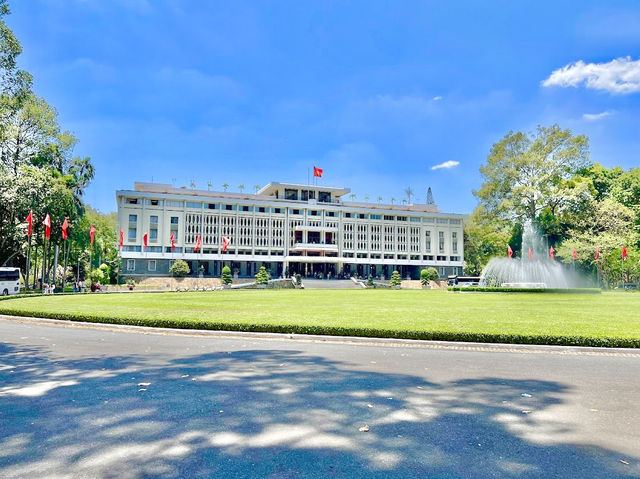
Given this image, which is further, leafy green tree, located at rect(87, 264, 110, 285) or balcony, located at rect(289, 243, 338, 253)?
balcony, located at rect(289, 243, 338, 253)

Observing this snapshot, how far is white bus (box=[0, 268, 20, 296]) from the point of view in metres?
35.2

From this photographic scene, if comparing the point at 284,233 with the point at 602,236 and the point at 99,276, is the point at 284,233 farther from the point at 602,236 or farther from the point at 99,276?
the point at 602,236

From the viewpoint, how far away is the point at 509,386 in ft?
21.4

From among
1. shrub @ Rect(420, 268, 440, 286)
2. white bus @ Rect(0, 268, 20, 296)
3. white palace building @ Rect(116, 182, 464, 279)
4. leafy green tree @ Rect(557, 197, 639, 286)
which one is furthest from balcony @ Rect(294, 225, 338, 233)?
white bus @ Rect(0, 268, 20, 296)

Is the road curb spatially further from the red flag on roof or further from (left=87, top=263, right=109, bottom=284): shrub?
the red flag on roof

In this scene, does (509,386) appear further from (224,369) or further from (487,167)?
(487,167)

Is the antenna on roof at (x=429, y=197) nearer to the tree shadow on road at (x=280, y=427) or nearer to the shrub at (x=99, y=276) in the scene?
the shrub at (x=99, y=276)

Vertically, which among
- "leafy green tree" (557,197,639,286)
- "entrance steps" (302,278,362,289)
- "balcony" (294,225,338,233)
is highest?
"balcony" (294,225,338,233)

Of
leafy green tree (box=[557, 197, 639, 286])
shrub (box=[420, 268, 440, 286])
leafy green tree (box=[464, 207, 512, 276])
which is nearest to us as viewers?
leafy green tree (box=[557, 197, 639, 286])

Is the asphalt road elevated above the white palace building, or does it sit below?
below

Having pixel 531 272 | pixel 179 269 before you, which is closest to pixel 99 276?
pixel 179 269

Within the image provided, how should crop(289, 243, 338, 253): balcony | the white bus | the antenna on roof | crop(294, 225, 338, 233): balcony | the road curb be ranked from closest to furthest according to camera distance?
the road curb → the white bus → crop(289, 243, 338, 253): balcony → crop(294, 225, 338, 233): balcony → the antenna on roof

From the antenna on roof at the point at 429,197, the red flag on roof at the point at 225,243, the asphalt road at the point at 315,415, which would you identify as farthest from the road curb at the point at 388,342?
the antenna on roof at the point at 429,197

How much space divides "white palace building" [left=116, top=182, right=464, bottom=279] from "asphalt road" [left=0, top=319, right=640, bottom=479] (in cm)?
6207
